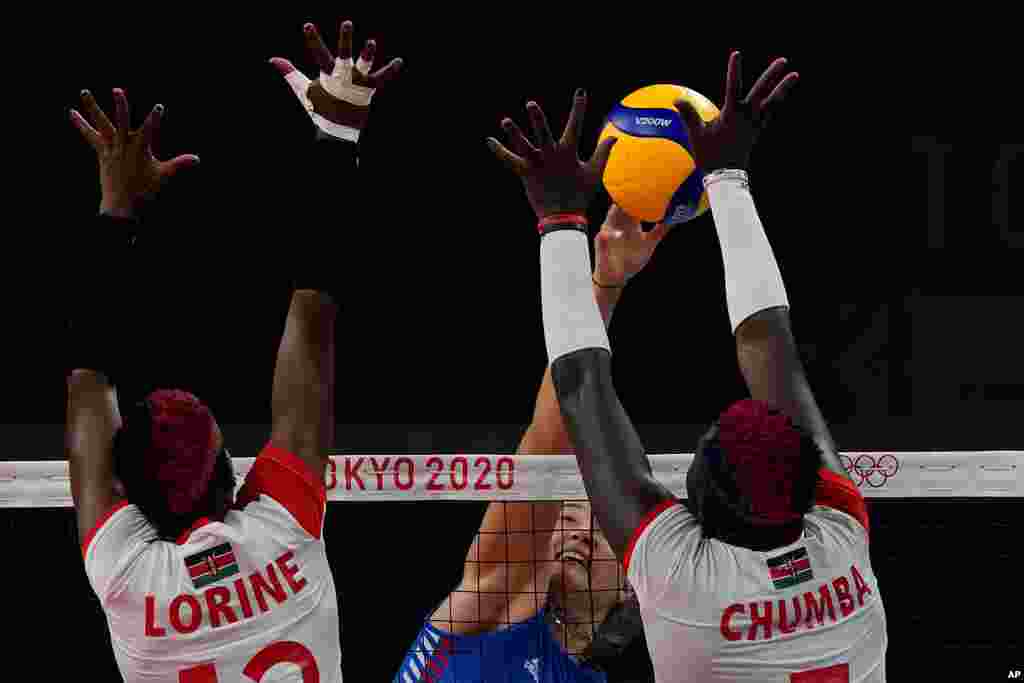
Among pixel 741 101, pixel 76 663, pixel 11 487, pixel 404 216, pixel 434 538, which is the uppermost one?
pixel 404 216

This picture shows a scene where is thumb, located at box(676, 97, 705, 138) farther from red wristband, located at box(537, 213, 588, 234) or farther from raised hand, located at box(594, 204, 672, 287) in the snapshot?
raised hand, located at box(594, 204, 672, 287)

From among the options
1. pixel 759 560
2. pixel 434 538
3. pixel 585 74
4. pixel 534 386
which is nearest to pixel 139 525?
pixel 759 560

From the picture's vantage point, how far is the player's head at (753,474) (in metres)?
2.15

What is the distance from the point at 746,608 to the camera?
2.17 m

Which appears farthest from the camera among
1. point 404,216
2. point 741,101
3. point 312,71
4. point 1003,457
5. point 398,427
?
point 312,71

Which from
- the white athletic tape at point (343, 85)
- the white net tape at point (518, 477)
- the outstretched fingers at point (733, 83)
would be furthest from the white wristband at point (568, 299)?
the white net tape at point (518, 477)

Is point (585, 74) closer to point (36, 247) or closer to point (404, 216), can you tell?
point (404, 216)

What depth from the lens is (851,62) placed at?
791 cm

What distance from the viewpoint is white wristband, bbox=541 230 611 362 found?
2.47 m

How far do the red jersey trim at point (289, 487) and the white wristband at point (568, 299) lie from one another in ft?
1.81

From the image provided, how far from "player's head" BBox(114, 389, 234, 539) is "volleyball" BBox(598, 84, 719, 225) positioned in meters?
1.60

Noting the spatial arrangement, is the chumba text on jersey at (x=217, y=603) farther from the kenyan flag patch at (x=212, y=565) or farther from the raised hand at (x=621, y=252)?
the raised hand at (x=621, y=252)

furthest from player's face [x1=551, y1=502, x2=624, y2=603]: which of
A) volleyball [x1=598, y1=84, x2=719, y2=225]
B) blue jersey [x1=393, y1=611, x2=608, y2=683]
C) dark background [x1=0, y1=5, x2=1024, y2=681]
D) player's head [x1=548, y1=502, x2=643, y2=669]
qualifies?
dark background [x1=0, y1=5, x2=1024, y2=681]

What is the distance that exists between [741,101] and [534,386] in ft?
16.9
